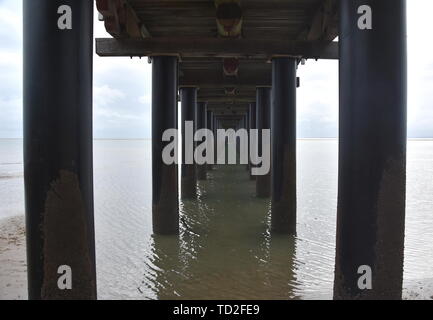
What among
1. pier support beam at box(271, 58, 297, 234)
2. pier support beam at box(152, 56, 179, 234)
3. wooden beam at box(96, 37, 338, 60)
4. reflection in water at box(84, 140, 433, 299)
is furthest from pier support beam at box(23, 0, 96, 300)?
pier support beam at box(271, 58, 297, 234)

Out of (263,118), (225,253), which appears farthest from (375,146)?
(263,118)

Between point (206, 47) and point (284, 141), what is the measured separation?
2.64m

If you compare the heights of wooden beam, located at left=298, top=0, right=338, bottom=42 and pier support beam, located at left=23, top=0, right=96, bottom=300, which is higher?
wooden beam, located at left=298, top=0, right=338, bottom=42

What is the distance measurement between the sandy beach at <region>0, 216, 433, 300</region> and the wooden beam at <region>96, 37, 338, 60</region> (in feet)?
14.0

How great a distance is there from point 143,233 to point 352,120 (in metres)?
6.82

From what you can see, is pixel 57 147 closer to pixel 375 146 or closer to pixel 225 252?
pixel 375 146

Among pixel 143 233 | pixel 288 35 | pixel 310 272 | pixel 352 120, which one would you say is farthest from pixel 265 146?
pixel 352 120

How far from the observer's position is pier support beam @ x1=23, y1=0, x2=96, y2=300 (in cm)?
310

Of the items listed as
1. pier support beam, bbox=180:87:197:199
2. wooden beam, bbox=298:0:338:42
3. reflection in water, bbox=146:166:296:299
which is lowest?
reflection in water, bbox=146:166:296:299

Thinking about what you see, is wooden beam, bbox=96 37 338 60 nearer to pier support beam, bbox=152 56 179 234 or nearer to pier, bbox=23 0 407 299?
pier support beam, bbox=152 56 179 234

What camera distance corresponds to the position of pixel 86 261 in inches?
129

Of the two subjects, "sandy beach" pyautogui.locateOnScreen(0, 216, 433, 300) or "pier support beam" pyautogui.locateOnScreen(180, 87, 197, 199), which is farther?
"pier support beam" pyautogui.locateOnScreen(180, 87, 197, 199)

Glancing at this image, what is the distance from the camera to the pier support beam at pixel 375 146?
3078 millimetres

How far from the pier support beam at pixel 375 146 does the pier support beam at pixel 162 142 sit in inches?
231
